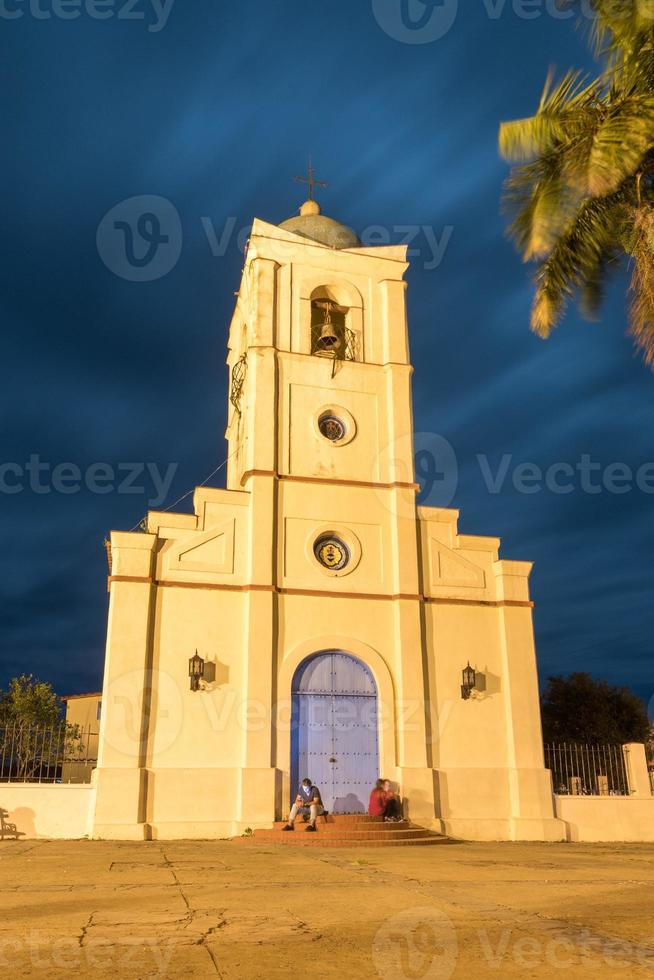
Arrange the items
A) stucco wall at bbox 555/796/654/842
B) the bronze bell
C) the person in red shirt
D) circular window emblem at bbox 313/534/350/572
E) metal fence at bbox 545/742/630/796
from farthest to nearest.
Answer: the bronze bell
metal fence at bbox 545/742/630/796
circular window emblem at bbox 313/534/350/572
stucco wall at bbox 555/796/654/842
the person in red shirt

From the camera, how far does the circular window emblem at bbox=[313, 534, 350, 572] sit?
20.2 metres

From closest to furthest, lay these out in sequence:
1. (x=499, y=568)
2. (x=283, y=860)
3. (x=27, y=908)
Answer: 1. (x=27, y=908)
2. (x=283, y=860)
3. (x=499, y=568)

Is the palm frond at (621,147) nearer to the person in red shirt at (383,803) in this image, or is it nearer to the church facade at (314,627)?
the church facade at (314,627)

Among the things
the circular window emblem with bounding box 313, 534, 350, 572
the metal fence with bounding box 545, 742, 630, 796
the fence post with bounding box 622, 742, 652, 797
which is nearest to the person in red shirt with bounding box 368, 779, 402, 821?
the metal fence with bounding box 545, 742, 630, 796

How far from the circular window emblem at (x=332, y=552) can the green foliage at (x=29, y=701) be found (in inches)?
748

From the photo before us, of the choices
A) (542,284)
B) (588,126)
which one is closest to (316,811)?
(542,284)

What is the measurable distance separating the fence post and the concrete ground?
916cm

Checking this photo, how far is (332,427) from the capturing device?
21.7m

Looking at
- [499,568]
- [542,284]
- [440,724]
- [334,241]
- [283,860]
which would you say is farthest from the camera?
[334,241]

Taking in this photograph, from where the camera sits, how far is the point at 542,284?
14.4 metres

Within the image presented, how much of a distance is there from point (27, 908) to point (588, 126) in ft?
41.4

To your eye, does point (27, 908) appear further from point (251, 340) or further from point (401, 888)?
point (251, 340)

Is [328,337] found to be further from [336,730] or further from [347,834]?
[347,834]

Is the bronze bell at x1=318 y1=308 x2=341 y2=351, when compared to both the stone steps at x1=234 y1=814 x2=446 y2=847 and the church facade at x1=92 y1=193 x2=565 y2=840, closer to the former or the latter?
the church facade at x1=92 y1=193 x2=565 y2=840
